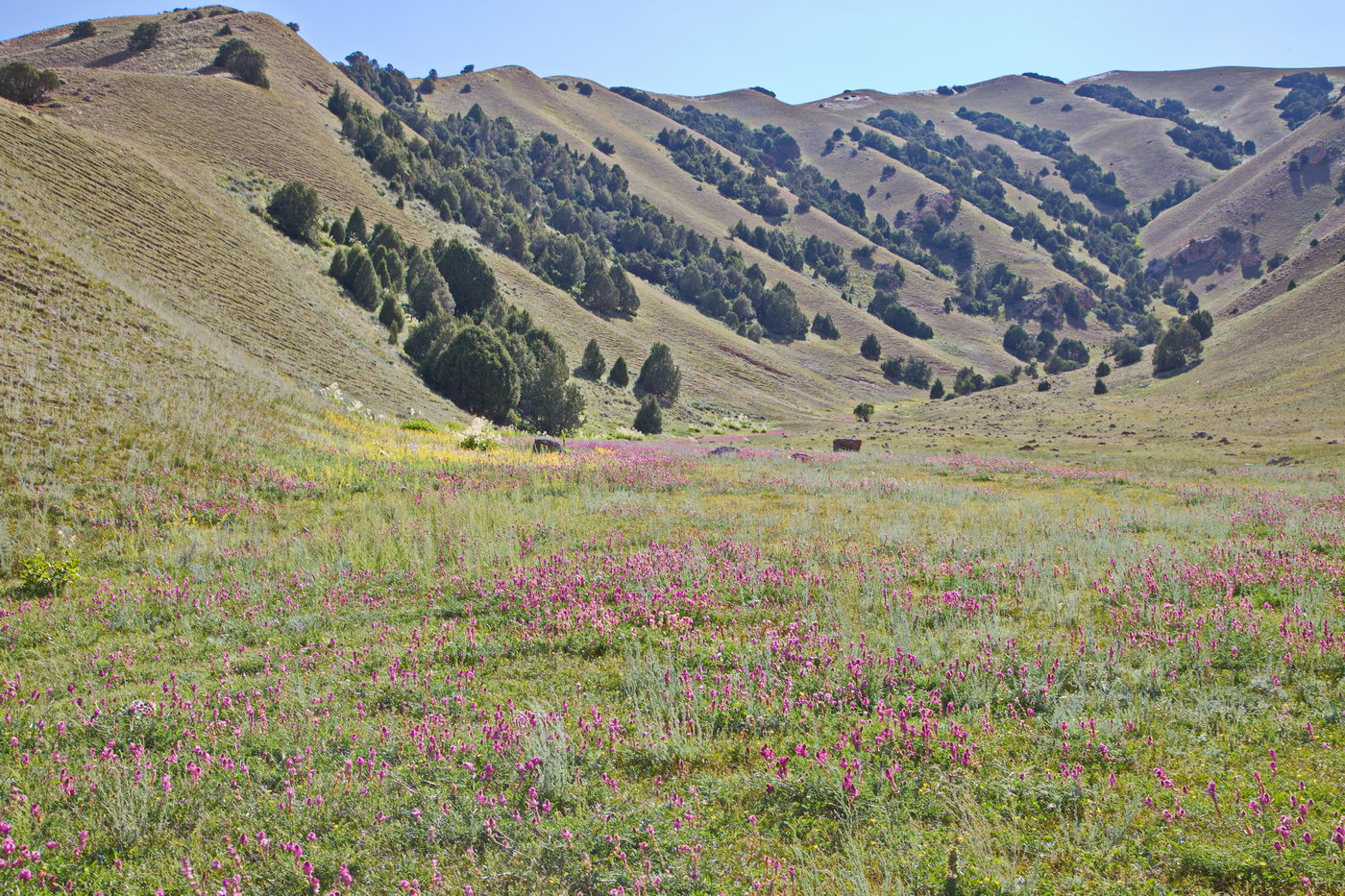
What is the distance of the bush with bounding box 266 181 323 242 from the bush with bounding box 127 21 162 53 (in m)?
59.2

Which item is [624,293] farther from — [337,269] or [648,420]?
[337,269]

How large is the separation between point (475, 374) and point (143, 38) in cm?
9253

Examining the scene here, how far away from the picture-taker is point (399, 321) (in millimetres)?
53000

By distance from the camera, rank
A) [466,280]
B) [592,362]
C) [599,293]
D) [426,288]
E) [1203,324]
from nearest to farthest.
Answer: [426,288]
[466,280]
[592,362]
[1203,324]
[599,293]

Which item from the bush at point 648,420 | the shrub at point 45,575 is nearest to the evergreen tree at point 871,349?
the bush at point 648,420

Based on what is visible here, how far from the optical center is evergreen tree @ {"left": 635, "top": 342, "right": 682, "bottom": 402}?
73.8m

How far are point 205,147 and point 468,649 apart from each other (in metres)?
84.3

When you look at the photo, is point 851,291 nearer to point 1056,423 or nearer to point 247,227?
point 1056,423

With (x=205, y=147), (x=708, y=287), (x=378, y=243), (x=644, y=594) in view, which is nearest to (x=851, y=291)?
(x=708, y=287)

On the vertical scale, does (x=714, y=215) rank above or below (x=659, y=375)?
above

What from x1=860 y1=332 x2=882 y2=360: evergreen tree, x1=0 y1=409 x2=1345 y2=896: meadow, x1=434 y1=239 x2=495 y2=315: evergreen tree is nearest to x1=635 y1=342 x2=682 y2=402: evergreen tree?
x1=434 y1=239 x2=495 y2=315: evergreen tree

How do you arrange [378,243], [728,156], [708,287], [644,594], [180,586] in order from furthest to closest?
[728,156] → [708,287] → [378,243] → [180,586] → [644,594]

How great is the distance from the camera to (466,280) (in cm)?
7106

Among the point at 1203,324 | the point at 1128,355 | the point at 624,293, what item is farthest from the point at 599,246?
the point at 1203,324
